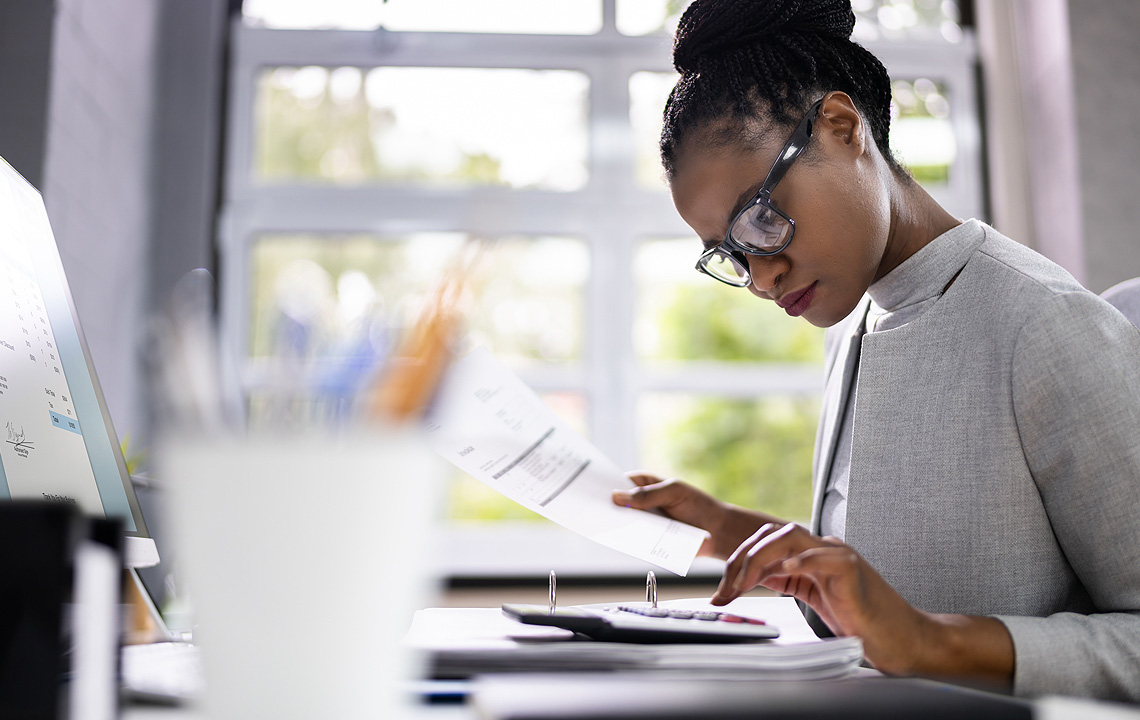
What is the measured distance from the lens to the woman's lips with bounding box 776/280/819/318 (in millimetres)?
1033

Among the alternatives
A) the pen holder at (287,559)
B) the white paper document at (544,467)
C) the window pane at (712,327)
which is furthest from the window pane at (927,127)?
the pen holder at (287,559)

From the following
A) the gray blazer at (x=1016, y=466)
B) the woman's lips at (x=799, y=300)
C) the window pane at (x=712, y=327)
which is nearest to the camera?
the gray blazer at (x=1016, y=466)

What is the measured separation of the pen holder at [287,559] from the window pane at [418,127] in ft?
8.26

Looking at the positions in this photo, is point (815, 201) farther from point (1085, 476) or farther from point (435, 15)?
point (435, 15)

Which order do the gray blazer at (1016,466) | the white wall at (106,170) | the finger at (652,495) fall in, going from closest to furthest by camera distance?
the gray blazer at (1016,466) → the finger at (652,495) → the white wall at (106,170)

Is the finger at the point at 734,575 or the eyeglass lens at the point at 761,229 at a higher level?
the eyeglass lens at the point at 761,229

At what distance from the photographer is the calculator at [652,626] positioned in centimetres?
50

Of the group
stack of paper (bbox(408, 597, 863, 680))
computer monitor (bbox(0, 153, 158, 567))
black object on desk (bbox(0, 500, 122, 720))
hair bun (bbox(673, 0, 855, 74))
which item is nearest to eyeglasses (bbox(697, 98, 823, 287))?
hair bun (bbox(673, 0, 855, 74))

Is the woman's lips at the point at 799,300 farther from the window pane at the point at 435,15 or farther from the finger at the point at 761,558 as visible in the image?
→ the window pane at the point at 435,15

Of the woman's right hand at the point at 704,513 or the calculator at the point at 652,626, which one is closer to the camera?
the calculator at the point at 652,626

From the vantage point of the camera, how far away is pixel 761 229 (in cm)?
97

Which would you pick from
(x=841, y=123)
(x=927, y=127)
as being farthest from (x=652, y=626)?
(x=927, y=127)

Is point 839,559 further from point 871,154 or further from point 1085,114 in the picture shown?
point 1085,114

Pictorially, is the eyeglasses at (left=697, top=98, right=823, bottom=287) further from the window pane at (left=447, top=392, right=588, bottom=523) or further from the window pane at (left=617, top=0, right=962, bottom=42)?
the window pane at (left=617, top=0, right=962, bottom=42)
